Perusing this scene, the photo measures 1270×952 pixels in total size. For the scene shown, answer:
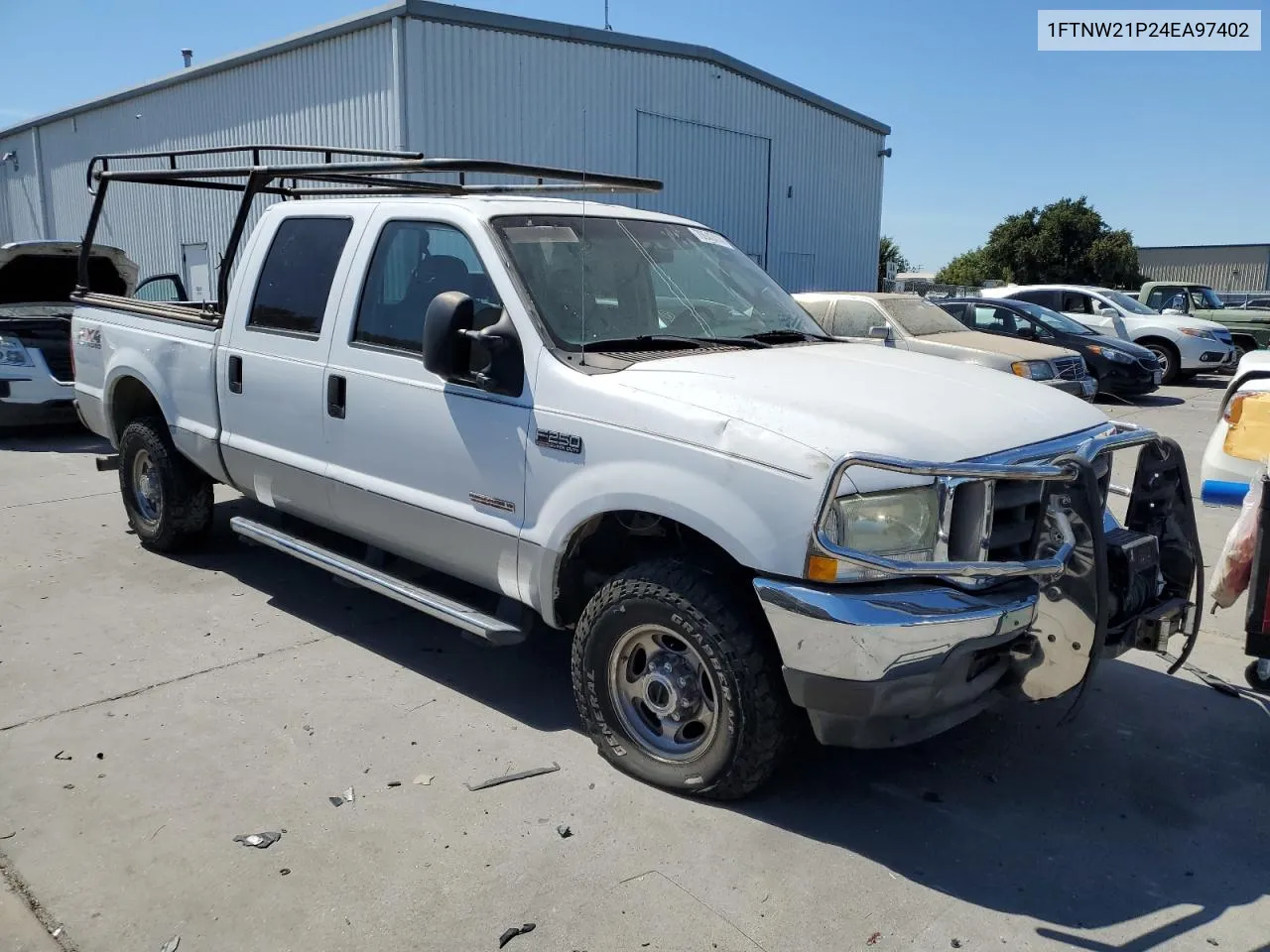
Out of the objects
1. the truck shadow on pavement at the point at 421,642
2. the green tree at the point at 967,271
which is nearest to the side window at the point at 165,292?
the truck shadow on pavement at the point at 421,642

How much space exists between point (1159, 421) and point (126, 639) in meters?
12.9

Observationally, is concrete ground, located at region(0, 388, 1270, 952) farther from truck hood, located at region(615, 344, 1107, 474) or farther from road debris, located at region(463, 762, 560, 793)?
truck hood, located at region(615, 344, 1107, 474)

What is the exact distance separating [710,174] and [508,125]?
16.6ft

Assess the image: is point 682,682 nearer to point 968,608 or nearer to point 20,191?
point 968,608

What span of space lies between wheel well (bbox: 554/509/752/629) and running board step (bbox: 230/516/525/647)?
250 mm

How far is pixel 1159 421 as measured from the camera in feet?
44.2

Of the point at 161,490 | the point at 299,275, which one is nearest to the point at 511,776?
the point at 299,275

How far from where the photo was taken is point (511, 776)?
3.65 m

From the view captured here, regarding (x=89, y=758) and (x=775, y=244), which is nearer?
(x=89, y=758)

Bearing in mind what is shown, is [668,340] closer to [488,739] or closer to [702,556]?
[702,556]

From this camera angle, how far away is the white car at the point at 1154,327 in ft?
59.0

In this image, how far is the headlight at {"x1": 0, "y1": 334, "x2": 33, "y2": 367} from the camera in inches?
376

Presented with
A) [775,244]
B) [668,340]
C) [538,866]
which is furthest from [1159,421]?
[538,866]

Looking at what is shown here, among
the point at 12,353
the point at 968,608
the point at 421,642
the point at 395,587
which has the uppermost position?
the point at 12,353
